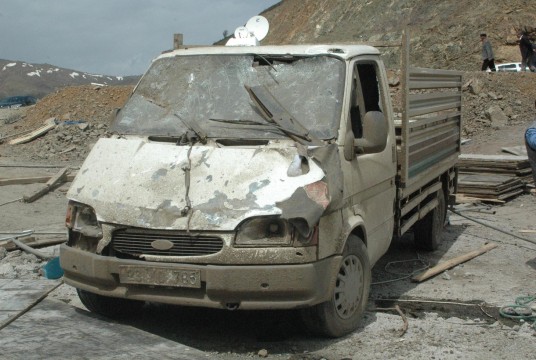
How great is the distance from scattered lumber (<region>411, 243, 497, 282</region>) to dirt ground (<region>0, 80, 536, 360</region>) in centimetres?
6

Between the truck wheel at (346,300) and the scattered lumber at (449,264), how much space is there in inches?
71.1

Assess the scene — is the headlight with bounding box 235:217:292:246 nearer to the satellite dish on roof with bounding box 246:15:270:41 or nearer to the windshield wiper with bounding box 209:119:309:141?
the windshield wiper with bounding box 209:119:309:141

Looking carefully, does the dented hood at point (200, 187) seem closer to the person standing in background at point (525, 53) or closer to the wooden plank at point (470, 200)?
the wooden plank at point (470, 200)

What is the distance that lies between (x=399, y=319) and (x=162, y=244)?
7.26 ft

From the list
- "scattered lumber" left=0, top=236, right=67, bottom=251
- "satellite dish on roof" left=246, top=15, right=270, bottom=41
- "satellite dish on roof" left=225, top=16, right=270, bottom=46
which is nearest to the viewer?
"satellite dish on roof" left=225, top=16, right=270, bottom=46

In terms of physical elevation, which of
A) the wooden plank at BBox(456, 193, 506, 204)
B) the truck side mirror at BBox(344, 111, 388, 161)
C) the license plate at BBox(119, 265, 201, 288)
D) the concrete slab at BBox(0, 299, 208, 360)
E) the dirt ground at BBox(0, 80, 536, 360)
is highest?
the truck side mirror at BBox(344, 111, 388, 161)

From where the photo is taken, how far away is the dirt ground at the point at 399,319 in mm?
5781

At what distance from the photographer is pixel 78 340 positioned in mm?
5578

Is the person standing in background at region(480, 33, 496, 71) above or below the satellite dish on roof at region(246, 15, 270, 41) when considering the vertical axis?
above

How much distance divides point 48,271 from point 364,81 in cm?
339

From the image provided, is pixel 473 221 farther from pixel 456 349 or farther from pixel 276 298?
pixel 276 298

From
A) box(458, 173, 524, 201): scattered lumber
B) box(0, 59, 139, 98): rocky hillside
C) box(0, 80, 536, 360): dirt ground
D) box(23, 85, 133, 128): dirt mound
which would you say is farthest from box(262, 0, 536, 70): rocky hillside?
box(0, 59, 139, 98): rocky hillside

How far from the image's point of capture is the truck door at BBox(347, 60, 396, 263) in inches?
247

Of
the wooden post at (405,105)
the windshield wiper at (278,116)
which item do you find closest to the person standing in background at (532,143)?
the wooden post at (405,105)
